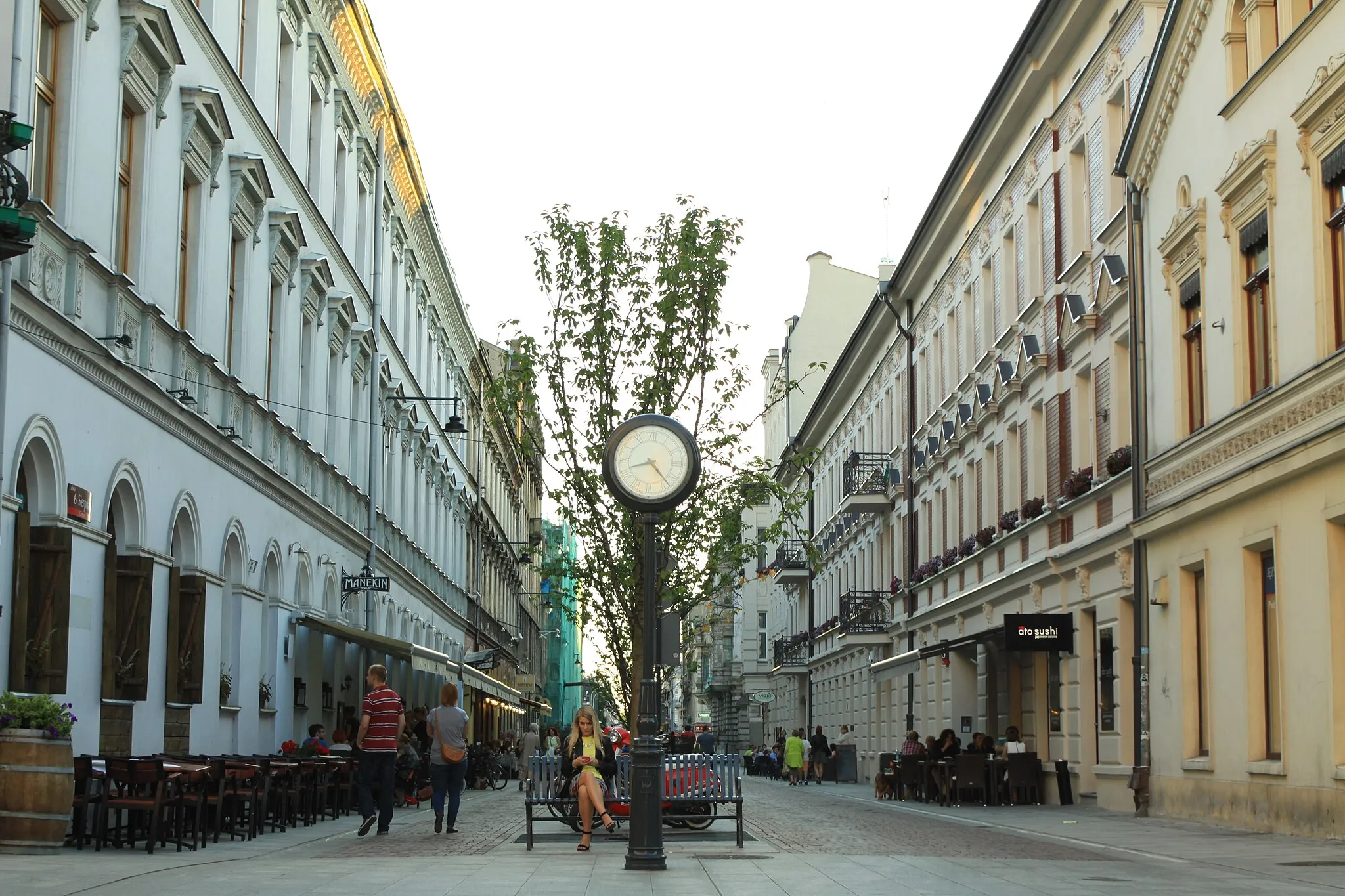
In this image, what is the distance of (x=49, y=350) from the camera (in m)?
15.5

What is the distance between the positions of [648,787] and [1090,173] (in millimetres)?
15806

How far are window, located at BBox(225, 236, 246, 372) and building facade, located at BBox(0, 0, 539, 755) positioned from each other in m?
0.04

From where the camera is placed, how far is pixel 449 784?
1919 cm

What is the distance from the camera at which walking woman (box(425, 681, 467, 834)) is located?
62.2 feet

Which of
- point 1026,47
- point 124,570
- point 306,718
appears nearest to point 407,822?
point 124,570

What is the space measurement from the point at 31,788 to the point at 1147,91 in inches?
617

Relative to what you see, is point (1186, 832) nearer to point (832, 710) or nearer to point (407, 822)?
point (407, 822)

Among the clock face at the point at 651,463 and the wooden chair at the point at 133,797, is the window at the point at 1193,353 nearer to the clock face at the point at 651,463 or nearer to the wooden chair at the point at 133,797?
the clock face at the point at 651,463

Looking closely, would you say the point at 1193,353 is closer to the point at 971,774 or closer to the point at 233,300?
the point at 971,774

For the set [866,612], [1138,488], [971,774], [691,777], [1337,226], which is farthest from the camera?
[866,612]

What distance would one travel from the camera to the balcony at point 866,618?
4603cm

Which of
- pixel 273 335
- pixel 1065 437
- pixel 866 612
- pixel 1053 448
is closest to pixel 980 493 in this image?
pixel 1053 448

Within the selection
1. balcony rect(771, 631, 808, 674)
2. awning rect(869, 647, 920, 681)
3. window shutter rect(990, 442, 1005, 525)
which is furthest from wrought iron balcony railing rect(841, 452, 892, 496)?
balcony rect(771, 631, 808, 674)

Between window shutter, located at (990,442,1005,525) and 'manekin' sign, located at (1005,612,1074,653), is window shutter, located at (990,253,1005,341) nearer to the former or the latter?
window shutter, located at (990,442,1005,525)
